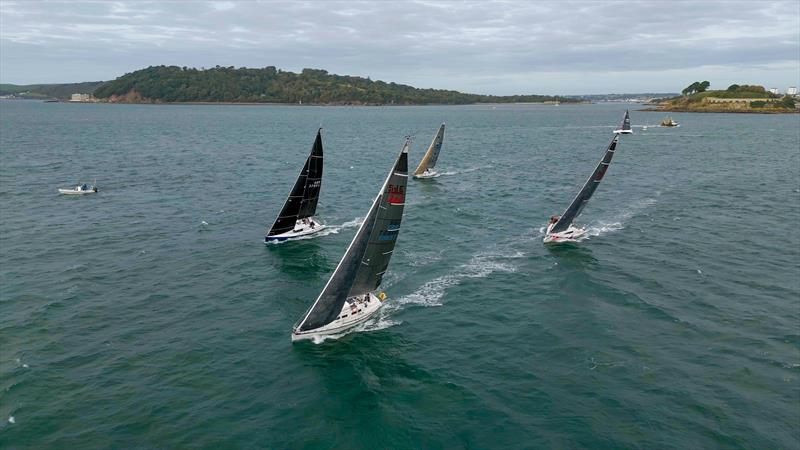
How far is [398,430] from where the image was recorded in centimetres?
2534

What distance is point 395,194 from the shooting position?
34125 millimetres

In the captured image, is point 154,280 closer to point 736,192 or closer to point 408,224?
point 408,224

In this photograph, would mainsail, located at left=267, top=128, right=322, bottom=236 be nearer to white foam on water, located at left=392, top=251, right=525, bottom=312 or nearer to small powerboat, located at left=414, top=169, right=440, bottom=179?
white foam on water, located at left=392, top=251, right=525, bottom=312

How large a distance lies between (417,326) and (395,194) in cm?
933

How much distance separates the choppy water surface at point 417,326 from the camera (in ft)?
84.8

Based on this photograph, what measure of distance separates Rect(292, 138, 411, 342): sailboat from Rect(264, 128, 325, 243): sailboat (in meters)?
19.3

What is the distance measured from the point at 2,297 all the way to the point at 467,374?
1393 inches

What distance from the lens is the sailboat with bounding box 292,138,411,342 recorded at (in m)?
33.7

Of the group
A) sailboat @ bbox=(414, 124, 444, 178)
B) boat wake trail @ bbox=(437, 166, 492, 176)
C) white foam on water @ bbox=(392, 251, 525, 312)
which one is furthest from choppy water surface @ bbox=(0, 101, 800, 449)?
boat wake trail @ bbox=(437, 166, 492, 176)

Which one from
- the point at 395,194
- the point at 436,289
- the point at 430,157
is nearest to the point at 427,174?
the point at 430,157

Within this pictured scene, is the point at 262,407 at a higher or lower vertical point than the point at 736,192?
lower

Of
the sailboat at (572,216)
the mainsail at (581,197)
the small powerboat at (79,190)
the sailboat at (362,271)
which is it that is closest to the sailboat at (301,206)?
the sailboat at (362,271)

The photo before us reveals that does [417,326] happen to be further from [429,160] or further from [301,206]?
[429,160]

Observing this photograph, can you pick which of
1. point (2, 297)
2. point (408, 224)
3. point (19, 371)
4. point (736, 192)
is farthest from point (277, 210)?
point (736, 192)
